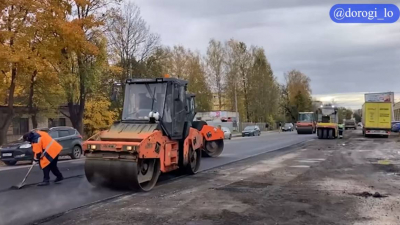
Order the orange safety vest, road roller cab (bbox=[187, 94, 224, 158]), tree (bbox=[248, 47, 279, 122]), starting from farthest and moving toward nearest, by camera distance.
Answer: tree (bbox=[248, 47, 279, 122])
road roller cab (bbox=[187, 94, 224, 158])
the orange safety vest

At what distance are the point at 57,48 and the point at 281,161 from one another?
45.1ft

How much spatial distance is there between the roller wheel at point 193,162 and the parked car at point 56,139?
799cm

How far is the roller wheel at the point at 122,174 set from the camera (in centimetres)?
1019

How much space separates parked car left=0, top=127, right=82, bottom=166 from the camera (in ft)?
60.4

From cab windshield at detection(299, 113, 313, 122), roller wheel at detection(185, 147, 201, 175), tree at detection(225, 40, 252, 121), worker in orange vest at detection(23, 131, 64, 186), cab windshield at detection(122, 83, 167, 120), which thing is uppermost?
tree at detection(225, 40, 252, 121)

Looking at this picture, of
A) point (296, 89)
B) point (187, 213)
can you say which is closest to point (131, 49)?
point (187, 213)

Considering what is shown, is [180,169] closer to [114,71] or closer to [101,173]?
[101,173]

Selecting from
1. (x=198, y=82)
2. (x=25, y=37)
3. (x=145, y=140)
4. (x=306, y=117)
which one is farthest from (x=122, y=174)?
(x=198, y=82)

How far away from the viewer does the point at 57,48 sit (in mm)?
23984

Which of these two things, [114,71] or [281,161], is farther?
[114,71]

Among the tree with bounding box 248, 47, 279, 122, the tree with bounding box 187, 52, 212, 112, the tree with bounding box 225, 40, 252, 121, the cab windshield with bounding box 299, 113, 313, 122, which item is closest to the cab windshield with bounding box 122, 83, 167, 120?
the cab windshield with bounding box 299, 113, 313, 122

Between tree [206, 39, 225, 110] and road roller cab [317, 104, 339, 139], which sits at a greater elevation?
tree [206, 39, 225, 110]

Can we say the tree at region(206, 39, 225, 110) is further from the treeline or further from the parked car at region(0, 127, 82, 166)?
the parked car at region(0, 127, 82, 166)

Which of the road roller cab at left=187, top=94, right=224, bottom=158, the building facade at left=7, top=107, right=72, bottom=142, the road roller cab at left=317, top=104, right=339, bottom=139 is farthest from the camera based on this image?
the road roller cab at left=317, top=104, right=339, bottom=139
